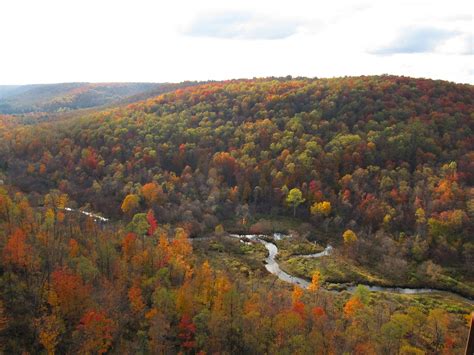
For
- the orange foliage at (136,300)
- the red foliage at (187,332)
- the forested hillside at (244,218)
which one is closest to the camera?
the red foliage at (187,332)

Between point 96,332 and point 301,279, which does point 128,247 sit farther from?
point 301,279

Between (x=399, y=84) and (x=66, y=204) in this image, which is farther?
(x=399, y=84)

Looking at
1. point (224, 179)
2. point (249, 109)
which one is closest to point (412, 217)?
point (224, 179)

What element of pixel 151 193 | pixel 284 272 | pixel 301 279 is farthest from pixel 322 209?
pixel 151 193

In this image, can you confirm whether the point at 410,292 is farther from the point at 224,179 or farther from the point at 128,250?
the point at 224,179

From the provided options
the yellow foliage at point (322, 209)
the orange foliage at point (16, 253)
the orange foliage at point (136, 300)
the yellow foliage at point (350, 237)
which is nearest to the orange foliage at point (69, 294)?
the orange foliage at point (16, 253)

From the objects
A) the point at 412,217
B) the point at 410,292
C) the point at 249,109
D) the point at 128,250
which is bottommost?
the point at 410,292

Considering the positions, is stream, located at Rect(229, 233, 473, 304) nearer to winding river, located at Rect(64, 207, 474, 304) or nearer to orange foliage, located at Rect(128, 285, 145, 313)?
winding river, located at Rect(64, 207, 474, 304)

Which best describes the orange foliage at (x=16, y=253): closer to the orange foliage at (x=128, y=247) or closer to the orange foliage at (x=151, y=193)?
the orange foliage at (x=128, y=247)

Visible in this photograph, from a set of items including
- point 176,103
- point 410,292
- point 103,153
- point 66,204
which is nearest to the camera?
point 410,292
